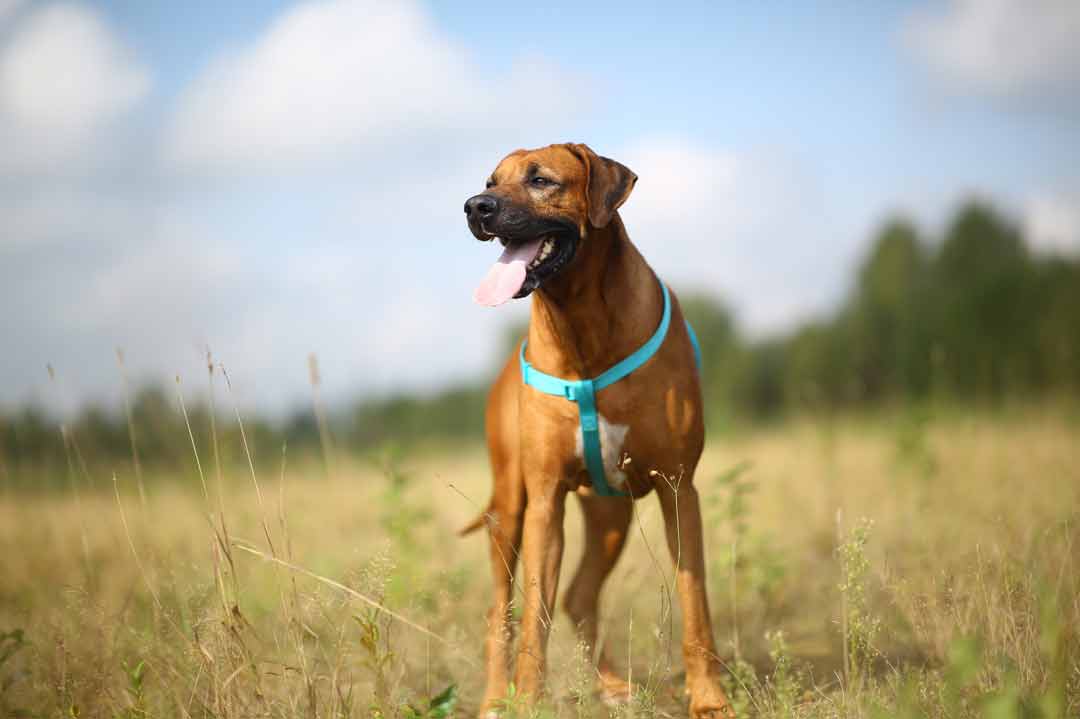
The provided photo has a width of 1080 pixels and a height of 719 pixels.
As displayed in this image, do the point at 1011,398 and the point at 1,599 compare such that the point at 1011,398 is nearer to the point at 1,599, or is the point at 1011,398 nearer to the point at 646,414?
the point at 646,414

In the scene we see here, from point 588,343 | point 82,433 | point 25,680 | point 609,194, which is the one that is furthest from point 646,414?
point 82,433

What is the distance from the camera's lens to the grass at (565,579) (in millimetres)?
3033

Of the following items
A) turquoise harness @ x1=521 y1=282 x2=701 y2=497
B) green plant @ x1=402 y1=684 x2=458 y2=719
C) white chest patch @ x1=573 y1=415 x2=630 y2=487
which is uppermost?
turquoise harness @ x1=521 y1=282 x2=701 y2=497

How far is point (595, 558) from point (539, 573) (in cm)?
112

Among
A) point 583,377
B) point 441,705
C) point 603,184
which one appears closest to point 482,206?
point 603,184

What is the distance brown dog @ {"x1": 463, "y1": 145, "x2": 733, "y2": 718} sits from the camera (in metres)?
3.54

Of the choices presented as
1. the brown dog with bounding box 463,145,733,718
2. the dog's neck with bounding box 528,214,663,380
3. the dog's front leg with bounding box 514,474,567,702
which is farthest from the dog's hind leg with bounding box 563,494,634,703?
the dog's neck with bounding box 528,214,663,380

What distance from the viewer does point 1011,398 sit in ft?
39.6

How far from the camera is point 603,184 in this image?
3.63 meters

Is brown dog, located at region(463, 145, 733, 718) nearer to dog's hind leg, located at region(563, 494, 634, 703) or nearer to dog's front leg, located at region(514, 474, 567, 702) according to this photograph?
dog's front leg, located at region(514, 474, 567, 702)

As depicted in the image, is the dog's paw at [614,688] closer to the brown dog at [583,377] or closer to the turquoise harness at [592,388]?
the brown dog at [583,377]

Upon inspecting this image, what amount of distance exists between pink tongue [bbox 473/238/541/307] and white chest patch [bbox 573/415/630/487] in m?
0.71

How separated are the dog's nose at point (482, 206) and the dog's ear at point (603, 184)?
0.42 metres

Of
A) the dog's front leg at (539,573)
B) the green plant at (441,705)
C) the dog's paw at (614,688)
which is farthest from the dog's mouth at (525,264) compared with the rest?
the dog's paw at (614,688)
